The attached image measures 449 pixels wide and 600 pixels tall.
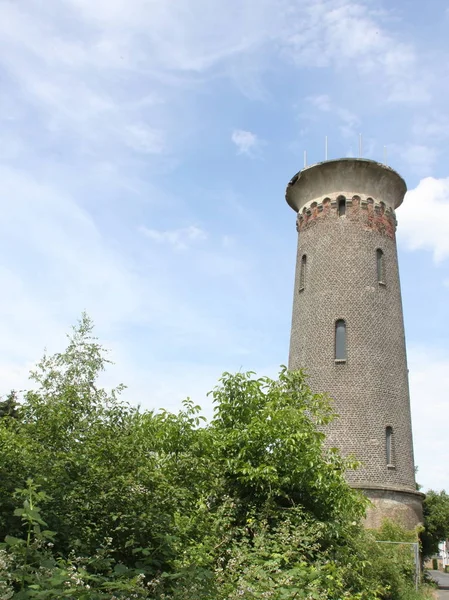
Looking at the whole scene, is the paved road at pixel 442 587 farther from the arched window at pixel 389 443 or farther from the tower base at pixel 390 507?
the arched window at pixel 389 443

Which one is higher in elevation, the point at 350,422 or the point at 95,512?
the point at 350,422

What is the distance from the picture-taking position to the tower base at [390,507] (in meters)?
19.8

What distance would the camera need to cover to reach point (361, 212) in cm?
2348

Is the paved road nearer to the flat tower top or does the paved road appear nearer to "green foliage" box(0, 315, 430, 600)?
"green foliage" box(0, 315, 430, 600)

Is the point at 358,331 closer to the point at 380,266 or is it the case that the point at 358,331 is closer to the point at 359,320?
the point at 359,320

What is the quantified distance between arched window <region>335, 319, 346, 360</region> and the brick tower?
0.04m

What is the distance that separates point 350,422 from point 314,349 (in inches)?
116

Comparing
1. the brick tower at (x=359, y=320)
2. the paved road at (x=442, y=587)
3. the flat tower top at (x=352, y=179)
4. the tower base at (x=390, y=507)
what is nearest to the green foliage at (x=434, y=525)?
the paved road at (x=442, y=587)

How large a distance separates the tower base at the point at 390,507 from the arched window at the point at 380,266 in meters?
7.57

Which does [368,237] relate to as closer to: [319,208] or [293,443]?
[319,208]

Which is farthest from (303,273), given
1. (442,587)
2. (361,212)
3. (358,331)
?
(442,587)

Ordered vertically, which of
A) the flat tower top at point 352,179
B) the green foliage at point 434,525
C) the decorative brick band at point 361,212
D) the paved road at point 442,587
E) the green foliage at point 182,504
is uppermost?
the flat tower top at point 352,179

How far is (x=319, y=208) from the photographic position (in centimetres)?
2403

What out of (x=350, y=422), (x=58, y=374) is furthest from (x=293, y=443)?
(x=58, y=374)
